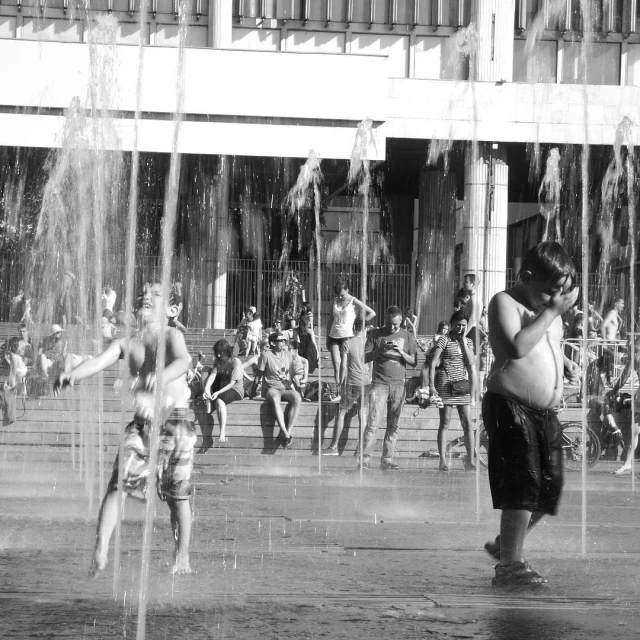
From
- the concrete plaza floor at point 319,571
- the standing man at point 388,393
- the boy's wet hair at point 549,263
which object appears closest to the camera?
the concrete plaza floor at point 319,571

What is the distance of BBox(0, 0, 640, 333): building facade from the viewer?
87.4ft

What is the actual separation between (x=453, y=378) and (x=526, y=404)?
7383 millimetres

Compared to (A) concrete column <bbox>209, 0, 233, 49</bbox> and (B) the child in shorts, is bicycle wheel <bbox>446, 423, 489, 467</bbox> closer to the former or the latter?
(B) the child in shorts

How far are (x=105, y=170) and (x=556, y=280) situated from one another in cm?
2321

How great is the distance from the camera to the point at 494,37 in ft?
94.8

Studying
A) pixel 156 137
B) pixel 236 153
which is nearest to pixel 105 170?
pixel 156 137

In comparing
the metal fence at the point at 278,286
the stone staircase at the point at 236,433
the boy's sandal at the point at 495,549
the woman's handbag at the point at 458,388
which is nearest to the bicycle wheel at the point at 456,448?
the stone staircase at the point at 236,433

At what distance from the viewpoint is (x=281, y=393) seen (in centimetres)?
1365

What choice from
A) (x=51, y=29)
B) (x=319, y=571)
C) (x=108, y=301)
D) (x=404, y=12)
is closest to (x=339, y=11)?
(x=404, y=12)

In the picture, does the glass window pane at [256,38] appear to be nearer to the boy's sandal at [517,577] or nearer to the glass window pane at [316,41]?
the glass window pane at [316,41]

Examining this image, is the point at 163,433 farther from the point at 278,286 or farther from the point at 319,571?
the point at 278,286

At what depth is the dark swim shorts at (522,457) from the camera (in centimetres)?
522

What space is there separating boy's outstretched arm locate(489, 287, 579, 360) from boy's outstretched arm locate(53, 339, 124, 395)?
1.80m

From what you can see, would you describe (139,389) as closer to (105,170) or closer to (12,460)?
(12,460)
